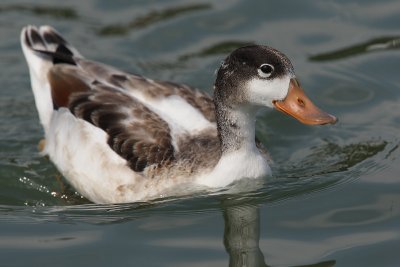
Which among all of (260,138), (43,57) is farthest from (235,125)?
(43,57)

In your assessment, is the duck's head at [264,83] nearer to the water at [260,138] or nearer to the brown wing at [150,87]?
the water at [260,138]

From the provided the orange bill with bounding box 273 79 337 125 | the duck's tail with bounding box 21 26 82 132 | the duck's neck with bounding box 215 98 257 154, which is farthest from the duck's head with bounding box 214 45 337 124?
the duck's tail with bounding box 21 26 82 132

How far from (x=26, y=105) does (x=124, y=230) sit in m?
3.84

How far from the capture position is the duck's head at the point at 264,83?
329 inches

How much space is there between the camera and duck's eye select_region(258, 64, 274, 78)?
8344 millimetres

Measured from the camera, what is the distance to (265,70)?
8367mm

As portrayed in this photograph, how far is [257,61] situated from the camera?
838cm

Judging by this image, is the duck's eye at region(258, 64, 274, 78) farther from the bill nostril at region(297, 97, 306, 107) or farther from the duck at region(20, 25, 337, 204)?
the bill nostril at region(297, 97, 306, 107)

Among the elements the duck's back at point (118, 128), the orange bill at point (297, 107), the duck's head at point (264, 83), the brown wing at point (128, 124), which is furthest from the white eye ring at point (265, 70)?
the brown wing at point (128, 124)

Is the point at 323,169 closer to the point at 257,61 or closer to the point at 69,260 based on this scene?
the point at 257,61

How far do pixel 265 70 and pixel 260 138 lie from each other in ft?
8.88

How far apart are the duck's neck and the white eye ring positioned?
0.48 metres

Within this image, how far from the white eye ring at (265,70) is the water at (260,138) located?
1.30 m

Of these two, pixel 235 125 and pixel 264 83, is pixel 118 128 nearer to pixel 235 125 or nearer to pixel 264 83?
pixel 235 125
